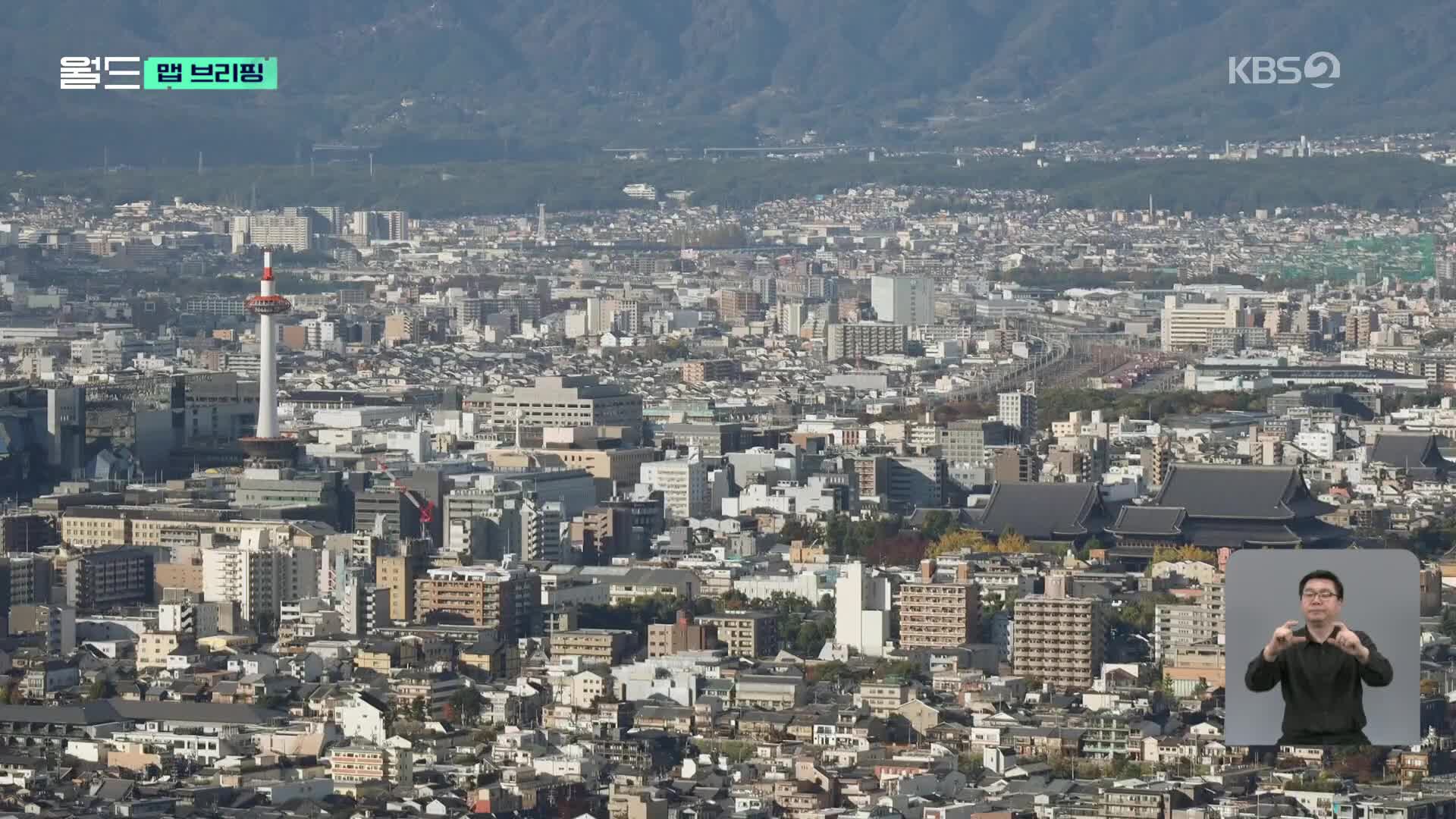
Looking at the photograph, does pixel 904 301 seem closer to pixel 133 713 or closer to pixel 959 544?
pixel 959 544

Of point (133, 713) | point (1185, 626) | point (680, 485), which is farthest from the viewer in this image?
point (680, 485)

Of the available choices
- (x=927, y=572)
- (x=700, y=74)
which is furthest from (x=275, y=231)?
(x=927, y=572)

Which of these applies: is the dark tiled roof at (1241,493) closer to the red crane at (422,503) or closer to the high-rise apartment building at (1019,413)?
the red crane at (422,503)

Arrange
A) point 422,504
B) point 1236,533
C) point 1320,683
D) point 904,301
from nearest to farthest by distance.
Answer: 1. point 1320,683
2. point 1236,533
3. point 422,504
4. point 904,301

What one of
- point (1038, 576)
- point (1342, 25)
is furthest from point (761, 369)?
point (1342, 25)

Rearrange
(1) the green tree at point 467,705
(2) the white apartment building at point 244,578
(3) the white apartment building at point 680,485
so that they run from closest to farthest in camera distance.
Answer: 1. (1) the green tree at point 467,705
2. (2) the white apartment building at point 244,578
3. (3) the white apartment building at point 680,485

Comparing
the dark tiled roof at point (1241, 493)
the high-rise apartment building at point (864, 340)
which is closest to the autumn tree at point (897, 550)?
the dark tiled roof at point (1241, 493)
